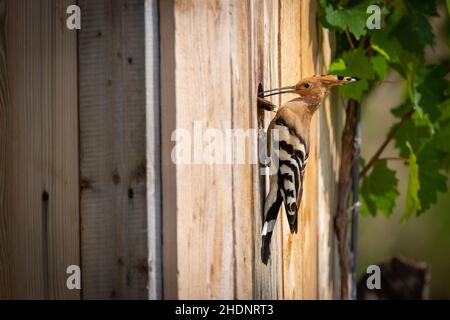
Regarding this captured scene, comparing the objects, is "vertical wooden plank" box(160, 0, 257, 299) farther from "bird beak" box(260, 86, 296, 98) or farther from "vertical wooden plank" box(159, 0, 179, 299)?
"bird beak" box(260, 86, 296, 98)

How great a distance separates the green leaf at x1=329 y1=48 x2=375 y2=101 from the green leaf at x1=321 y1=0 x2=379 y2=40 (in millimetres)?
266

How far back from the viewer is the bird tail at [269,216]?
9.86 feet

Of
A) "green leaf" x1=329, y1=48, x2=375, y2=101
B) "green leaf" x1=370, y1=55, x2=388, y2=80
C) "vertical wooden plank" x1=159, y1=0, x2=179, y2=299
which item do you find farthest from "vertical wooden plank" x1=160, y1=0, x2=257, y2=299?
"green leaf" x1=370, y1=55, x2=388, y2=80

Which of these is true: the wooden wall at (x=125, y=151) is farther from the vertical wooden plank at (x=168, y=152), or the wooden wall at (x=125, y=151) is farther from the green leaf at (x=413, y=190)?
the green leaf at (x=413, y=190)

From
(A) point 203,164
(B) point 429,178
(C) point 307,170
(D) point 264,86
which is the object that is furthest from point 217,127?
(B) point 429,178

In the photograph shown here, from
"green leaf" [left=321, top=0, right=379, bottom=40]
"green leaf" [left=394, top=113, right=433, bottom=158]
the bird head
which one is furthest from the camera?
"green leaf" [left=394, top=113, right=433, bottom=158]

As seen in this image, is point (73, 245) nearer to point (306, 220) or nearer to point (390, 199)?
point (306, 220)

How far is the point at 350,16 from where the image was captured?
142 inches

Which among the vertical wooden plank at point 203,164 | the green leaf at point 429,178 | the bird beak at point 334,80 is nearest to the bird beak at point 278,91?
the bird beak at point 334,80

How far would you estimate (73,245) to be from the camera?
8.50ft

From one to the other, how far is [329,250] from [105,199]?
207 cm

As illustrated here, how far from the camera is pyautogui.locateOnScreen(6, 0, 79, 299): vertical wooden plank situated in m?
2.58

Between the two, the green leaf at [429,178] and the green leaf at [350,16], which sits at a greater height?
the green leaf at [350,16]

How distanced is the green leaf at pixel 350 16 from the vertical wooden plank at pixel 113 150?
4.39 ft
